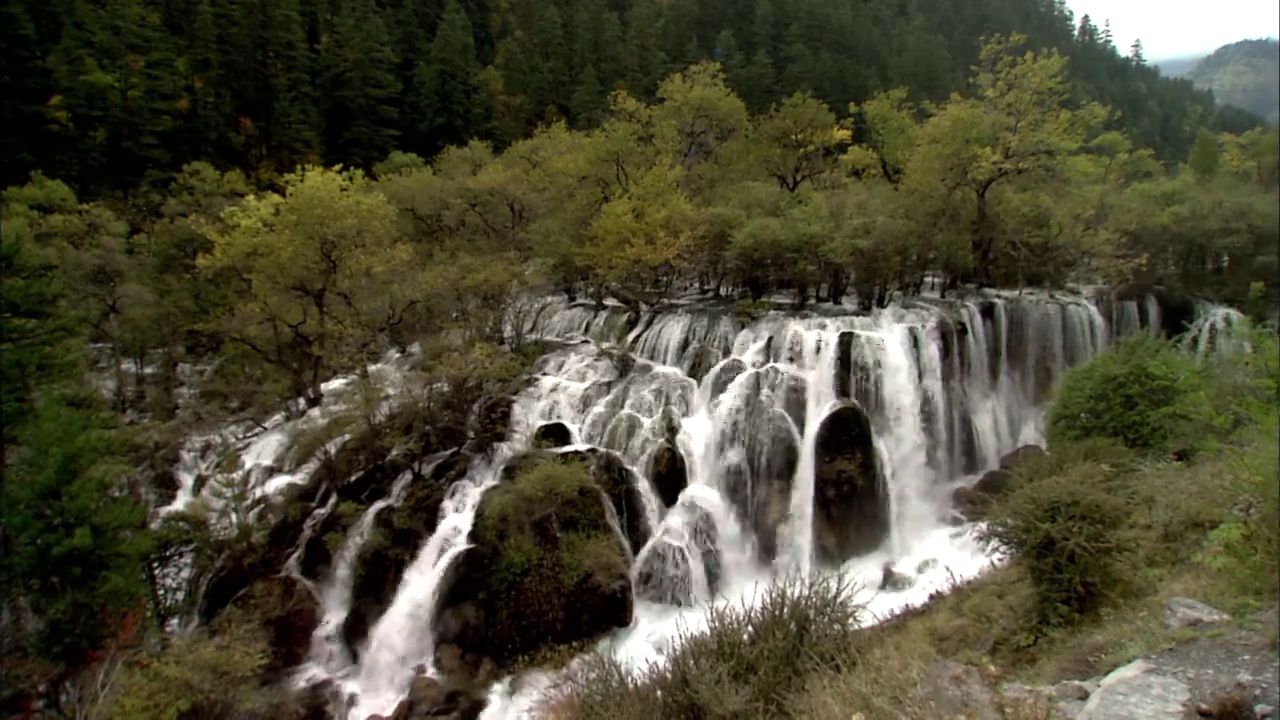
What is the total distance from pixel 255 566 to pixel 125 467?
3.43 meters

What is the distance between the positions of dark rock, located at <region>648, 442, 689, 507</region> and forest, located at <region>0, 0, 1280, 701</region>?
5.19m

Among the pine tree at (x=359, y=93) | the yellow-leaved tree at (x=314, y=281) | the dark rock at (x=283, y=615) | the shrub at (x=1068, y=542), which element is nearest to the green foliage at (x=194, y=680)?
the dark rock at (x=283, y=615)

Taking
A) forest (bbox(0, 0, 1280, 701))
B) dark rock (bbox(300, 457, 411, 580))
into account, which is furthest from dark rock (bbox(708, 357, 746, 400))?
dark rock (bbox(300, 457, 411, 580))

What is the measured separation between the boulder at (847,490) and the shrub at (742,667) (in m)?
8.00

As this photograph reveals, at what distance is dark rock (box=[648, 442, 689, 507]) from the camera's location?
16219 mm

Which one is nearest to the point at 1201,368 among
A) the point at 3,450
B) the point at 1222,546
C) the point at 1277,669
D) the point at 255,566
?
the point at 1222,546

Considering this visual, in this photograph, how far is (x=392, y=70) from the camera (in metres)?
46.2

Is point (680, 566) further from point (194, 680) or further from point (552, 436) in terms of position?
point (194, 680)

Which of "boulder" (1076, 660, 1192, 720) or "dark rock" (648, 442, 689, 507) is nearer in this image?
"boulder" (1076, 660, 1192, 720)

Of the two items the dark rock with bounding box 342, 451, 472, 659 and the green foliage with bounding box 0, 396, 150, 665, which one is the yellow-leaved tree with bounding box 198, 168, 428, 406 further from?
the green foliage with bounding box 0, 396, 150, 665

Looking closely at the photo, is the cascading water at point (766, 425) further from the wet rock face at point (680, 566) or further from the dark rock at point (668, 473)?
the dark rock at point (668, 473)

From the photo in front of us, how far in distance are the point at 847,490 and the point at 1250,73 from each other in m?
12.5

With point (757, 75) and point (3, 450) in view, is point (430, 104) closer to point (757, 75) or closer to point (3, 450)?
point (757, 75)

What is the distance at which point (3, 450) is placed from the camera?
503 inches
